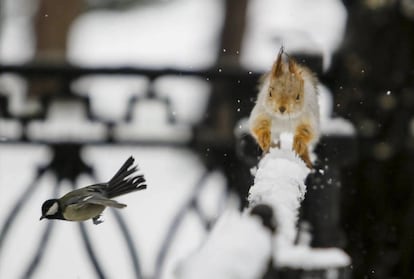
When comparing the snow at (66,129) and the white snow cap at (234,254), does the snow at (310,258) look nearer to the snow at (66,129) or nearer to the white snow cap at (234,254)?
the white snow cap at (234,254)

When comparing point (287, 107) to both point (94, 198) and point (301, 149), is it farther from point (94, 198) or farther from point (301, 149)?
point (94, 198)

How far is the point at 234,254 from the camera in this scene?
1.21 metres

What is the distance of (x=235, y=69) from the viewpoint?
164 inches

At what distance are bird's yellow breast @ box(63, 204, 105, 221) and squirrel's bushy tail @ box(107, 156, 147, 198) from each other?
0.03 m

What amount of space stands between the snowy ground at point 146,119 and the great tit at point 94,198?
22.5 inches

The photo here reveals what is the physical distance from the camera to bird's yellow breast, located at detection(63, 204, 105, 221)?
1.55m

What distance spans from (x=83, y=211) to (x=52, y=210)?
0.09m

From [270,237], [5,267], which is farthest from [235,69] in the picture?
[270,237]

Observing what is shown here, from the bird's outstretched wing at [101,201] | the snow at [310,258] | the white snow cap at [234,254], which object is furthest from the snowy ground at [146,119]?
the white snow cap at [234,254]

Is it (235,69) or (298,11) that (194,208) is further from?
(298,11)

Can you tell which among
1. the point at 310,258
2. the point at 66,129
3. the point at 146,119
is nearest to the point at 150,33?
the point at 146,119

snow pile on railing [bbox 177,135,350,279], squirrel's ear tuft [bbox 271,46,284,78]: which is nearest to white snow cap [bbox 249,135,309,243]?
snow pile on railing [bbox 177,135,350,279]

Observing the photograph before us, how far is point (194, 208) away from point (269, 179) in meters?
2.30

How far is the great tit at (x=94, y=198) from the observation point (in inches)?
59.5
